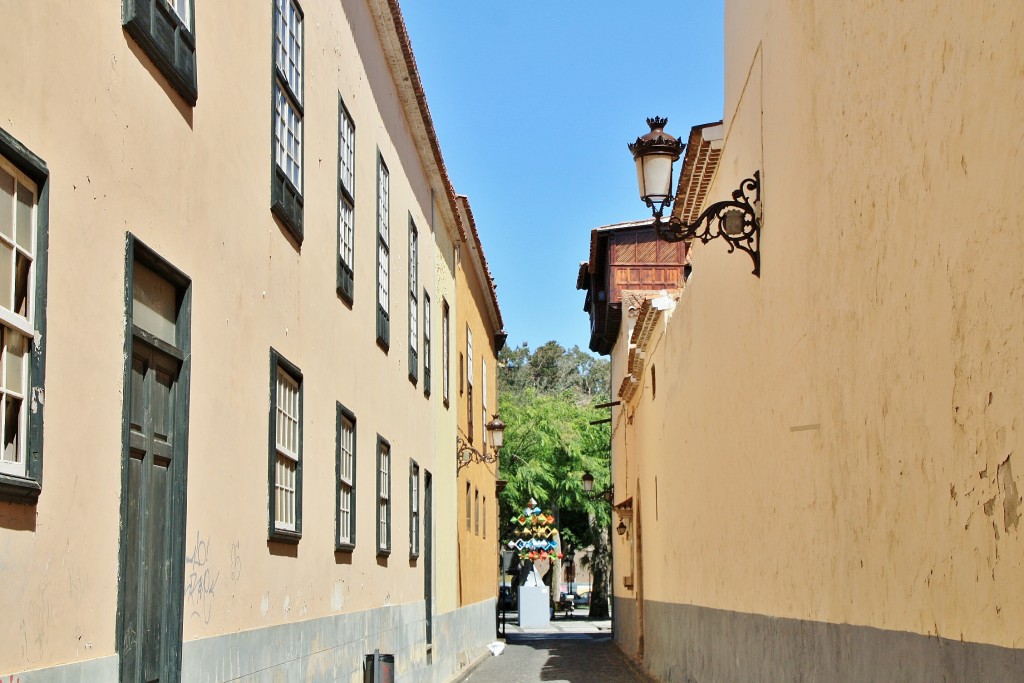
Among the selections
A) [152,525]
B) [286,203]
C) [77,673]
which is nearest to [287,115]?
[286,203]

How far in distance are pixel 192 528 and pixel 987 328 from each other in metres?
4.41

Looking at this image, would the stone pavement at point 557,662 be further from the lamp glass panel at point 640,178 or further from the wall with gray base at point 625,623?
the lamp glass panel at point 640,178

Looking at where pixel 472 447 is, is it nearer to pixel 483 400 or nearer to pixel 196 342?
pixel 483 400

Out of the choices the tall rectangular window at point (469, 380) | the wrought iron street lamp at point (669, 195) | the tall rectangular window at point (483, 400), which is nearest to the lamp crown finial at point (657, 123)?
the wrought iron street lamp at point (669, 195)

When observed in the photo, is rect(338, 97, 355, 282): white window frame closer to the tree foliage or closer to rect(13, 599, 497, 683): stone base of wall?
rect(13, 599, 497, 683): stone base of wall

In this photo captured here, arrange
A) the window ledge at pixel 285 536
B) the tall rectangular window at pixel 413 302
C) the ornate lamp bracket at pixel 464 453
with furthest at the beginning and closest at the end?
the ornate lamp bracket at pixel 464 453
the tall rectangular window at pixel 413 302
the window ledge at pixel 285 536

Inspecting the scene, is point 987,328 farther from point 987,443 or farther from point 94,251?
point 94,251

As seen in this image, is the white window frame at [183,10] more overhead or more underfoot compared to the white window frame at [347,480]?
more overhead

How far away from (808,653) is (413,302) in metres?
9.65

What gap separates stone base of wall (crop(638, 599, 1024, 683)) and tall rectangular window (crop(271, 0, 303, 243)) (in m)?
4.58

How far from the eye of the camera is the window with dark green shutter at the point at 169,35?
6.21m

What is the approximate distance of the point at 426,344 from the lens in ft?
62.1

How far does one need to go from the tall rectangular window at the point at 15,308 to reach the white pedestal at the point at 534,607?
40905 mm

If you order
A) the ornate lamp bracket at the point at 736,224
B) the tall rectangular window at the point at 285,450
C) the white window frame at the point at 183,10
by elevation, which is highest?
the white window frame at the point at 183,10
